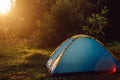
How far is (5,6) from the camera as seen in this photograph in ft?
117

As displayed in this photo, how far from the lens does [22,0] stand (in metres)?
32.0

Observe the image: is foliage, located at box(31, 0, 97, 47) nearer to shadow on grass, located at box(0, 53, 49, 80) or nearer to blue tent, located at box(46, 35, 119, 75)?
shadow on grass, located at box(0, 53, 49, 80)

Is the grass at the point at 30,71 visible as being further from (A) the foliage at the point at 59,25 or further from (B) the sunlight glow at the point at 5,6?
(B) the sunlight glow at the point at 5,6

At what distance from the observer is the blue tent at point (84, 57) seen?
970cm

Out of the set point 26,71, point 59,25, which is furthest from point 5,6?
point 26,71

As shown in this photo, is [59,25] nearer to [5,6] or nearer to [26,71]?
[26,71]

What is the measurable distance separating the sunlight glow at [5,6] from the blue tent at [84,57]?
26.2 m

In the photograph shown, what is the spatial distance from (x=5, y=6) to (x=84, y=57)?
92.2 feet

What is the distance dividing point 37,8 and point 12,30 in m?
5.15

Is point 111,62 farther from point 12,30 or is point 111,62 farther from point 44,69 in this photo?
point 12,30

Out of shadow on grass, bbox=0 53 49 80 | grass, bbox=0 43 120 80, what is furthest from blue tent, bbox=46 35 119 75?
shadow on grass, bbox=0 53 49 80

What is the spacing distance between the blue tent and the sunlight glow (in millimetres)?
26154

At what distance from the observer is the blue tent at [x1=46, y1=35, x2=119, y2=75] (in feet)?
31.8

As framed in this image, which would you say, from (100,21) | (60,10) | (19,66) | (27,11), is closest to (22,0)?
(27,11)
